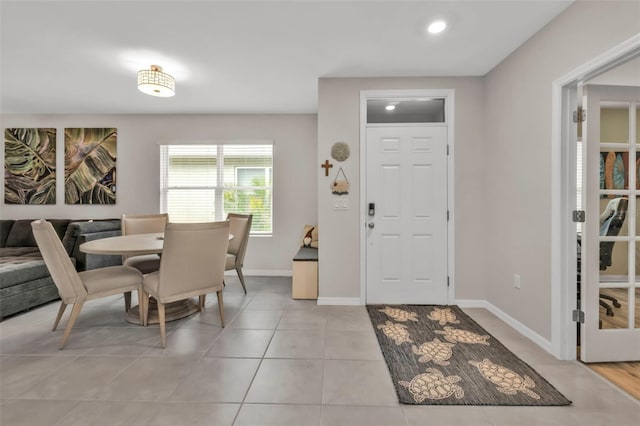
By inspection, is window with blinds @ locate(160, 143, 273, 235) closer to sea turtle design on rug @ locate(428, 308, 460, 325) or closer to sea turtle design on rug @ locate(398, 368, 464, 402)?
sea turtle design on rug @ locate(428, 308, 460, 325)

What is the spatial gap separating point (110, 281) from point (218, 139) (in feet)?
9.14

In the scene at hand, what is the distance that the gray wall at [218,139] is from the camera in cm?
454

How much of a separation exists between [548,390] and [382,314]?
1.43 m

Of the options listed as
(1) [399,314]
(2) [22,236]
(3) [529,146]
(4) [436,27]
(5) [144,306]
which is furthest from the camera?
(2) [22,236]

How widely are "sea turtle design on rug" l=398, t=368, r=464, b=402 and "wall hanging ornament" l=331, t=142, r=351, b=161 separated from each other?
7.14 ft

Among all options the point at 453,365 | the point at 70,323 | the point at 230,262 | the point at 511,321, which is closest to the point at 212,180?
the point at 230,262

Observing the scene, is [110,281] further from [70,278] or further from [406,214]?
[406,214]

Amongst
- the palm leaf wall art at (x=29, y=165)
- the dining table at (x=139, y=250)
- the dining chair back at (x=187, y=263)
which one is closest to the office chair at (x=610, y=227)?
the dining chair back at (x=187, y=263)

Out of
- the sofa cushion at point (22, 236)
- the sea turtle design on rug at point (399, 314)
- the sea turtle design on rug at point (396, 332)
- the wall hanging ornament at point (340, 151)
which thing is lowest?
the sea turtle design on rug at point (396, 332)

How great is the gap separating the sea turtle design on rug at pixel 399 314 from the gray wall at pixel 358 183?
388 mm

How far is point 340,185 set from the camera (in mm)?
3168

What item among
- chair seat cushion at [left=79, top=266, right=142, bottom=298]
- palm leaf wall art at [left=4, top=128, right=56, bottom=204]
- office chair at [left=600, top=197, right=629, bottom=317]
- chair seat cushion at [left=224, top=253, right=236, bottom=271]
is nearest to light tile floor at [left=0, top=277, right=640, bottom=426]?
chair seat cushion at [left=79, top=266, right=142, bottom=298]

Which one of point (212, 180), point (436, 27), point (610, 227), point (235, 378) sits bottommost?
point (235, 378)

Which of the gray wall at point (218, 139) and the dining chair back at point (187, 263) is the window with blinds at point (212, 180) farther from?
the dining chair back at point (187, 263)
